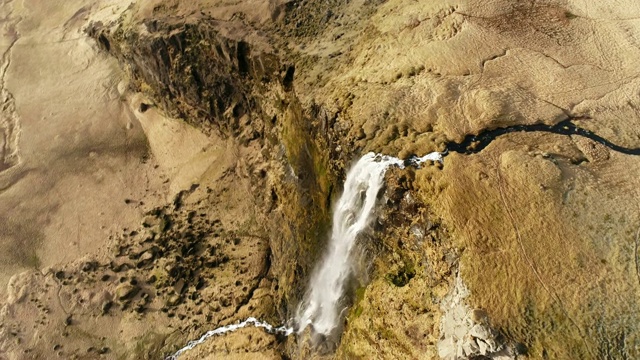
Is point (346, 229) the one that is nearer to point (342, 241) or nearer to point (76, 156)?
point (342, 241)

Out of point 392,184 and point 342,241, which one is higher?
point 392,184

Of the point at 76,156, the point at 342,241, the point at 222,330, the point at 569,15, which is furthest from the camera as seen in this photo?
the point at 76,156

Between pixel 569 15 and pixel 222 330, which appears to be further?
pixel 222 330

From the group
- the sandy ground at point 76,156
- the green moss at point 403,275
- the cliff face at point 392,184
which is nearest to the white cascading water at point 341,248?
the cliff face at point 392,184

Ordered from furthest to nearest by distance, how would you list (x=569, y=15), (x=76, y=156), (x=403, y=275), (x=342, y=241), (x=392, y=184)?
(x=76, y=156) → (x=569, y=15) → (x=342, y=241) → (x=403, y=275) → (x=392, y=184)

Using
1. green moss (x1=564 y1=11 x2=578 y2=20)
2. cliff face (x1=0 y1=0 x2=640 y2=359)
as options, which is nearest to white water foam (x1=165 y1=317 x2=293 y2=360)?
cliff face (x1=0 y1=0 x2=640 y2=359)

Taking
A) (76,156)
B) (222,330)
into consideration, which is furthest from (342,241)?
(76,156)

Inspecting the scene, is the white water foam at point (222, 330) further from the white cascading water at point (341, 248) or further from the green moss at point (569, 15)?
the green moss at point (569, 15)

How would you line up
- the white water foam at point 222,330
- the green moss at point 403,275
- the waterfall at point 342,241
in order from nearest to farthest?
the green moss at point 403,275
the waterfall at point 342,241
the white water foam at point 222,330

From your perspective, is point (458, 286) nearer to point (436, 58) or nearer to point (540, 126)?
point (540, 126)
